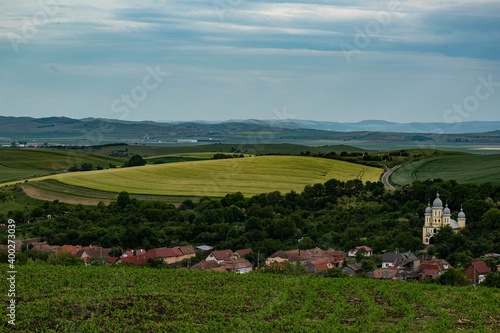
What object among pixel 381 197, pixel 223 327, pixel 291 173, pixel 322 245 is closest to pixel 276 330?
pixel 223 327

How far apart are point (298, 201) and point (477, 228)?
22.3m

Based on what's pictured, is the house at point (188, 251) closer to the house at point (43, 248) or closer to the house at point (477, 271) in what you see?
the house at point (43, 248)

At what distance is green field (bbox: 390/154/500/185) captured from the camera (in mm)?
73500

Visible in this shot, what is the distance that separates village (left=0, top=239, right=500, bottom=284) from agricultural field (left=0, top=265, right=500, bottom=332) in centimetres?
979

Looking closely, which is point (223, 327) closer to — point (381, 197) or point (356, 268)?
point (356, 268)

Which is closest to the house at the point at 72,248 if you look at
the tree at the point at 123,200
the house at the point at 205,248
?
the house at the point at 205,248

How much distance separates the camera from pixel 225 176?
8569cm

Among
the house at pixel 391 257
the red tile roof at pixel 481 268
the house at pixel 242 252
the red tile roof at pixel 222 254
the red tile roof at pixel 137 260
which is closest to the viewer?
the red tile roof at pixel 481 268

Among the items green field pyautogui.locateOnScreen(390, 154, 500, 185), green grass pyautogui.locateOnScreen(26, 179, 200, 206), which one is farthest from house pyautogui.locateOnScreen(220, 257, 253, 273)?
green field pyautogui.locateOnScreen(390, 154, 500, 185)

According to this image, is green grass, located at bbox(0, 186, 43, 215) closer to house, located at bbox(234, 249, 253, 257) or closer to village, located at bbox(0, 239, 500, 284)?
village, located at bbox(0, 239, 500, 284)

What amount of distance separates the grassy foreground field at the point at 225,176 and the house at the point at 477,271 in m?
37.2

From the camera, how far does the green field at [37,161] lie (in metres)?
102

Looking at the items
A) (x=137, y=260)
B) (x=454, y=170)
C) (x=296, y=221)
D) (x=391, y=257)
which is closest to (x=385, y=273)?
(x=391, y=257)

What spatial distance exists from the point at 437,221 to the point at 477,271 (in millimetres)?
15969
